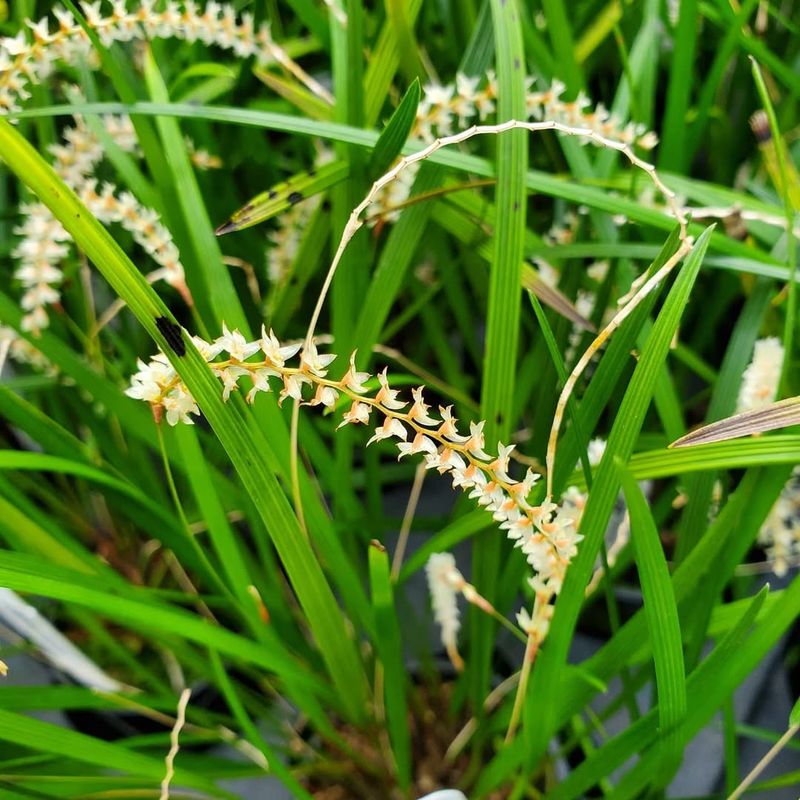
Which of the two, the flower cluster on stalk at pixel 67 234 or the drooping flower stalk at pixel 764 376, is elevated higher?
the flower cluster on stalk at pixel 67 234

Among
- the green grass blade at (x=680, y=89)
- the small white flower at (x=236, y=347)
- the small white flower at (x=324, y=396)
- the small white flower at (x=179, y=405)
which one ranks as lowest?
the small white flower at (x=179, y=405)

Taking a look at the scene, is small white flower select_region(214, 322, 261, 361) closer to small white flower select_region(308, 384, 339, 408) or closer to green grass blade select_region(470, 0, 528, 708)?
small white flower select_region(308, 384, 339, 408)

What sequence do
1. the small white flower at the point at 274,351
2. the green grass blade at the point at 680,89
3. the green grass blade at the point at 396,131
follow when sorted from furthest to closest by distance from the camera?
1. the green grass blade at the point at 680,89
2. the green grass blade at the point at 396,131
3. the small white flower at the point at 274,351

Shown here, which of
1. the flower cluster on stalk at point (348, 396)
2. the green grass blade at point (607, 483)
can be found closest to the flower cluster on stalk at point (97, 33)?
the flower cluster on stalk at point (348, 396)

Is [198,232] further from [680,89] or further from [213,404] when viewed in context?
[680,89]

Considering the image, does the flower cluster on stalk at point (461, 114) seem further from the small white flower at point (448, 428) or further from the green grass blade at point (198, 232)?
the small white flower at point (448, 428)

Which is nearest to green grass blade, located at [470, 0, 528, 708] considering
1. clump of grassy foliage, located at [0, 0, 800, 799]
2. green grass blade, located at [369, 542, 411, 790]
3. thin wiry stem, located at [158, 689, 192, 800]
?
clump of grassy foliage, located at [0, 0, 800, 799]

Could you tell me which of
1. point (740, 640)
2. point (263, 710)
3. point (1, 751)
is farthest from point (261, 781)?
point (740, 640)

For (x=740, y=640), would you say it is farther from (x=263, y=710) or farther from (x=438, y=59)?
(x=438, y=59)
